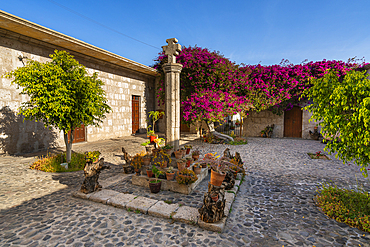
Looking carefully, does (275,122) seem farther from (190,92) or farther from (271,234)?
(271,234)

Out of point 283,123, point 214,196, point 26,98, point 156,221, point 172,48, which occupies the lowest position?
point 156,221

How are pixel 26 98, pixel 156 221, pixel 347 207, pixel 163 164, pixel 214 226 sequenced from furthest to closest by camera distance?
1. pixel 26 98
2. pixel 163 164
3. pixel 347 207
4. pixel 156 221
5. pixel 214 226

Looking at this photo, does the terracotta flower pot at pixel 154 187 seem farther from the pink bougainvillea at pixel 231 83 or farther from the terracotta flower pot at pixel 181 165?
the pink bougainvillea at pixel 231 83

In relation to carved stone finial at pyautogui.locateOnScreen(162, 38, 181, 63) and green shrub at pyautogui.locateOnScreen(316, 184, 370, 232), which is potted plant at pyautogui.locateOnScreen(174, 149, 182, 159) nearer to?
carved stone finial at pyautogui.locateOnScreen(162, 38, 181, 63)

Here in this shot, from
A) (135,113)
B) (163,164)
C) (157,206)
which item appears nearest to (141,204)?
(157,206)

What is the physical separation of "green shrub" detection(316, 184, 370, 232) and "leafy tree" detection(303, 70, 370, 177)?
750 millimetres

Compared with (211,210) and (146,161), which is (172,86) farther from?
(211,210)

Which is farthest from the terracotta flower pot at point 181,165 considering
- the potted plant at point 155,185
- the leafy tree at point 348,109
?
the leafy tree at point 348,109

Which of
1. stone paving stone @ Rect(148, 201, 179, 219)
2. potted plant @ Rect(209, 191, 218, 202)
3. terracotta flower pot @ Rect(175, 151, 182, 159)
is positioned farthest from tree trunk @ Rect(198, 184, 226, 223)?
terracotta flower pot @ Rect(175, 151, 182, 159)

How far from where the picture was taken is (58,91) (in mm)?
5090

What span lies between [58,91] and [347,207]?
7.05m

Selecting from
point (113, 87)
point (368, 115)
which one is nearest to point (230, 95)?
point (113, 87)

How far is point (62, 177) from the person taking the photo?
201 inches

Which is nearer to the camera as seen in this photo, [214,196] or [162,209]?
[214,196]
